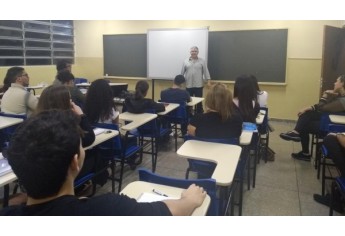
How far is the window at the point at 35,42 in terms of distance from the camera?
6326mm

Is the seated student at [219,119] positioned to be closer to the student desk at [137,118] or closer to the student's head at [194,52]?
the student desk at [137,118]

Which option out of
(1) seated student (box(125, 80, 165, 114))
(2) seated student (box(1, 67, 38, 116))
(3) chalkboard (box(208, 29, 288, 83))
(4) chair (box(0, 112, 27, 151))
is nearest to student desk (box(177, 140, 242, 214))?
(1) seated student (box(125, 80, 165, 114))

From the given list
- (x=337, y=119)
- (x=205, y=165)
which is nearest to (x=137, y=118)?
(x=205, y=165)

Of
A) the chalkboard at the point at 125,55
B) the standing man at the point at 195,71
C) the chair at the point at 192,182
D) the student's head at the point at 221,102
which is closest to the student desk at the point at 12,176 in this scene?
the chair at the point at 192,182

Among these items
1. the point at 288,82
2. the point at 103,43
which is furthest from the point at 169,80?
the point at 288,82

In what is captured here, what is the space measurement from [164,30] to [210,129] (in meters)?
4.94

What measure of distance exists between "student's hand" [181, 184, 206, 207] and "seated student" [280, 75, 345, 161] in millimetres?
2925

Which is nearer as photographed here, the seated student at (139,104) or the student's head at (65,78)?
the seated student at (139,104)

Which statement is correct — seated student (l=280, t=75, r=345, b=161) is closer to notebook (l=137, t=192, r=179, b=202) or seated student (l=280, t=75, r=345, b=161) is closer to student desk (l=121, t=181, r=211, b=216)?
student desk (l=121, t=181, r=211, b=216)

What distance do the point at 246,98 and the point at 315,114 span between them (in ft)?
4.60

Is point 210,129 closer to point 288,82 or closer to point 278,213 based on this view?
point 278,213

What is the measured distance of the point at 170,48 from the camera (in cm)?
686
